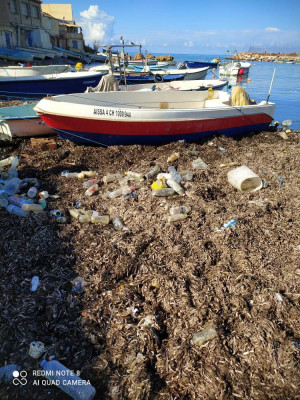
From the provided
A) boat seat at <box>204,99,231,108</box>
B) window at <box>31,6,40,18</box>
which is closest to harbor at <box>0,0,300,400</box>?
boat seat at <box>204,99,231,108</box>

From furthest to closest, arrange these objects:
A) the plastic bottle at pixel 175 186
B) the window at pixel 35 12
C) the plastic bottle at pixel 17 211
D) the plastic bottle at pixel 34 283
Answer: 1. the window at pixel 35 12
2. the plastic bottle at pixel 175 186
3. the plastic bottle at pixel 17 211
4. the plastic bottle at pixel 34 283

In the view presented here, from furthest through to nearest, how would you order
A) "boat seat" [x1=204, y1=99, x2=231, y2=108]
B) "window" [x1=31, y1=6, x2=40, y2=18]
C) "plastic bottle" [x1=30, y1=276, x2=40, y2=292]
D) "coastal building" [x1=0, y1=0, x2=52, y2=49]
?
"window" [x1=31, y1=6, x2=40, y2=18], "coastal building" [x1=0, y1=0, x2=52, y2=49], "boat seat" [x1=204, y1=99, x2=231, y2=108], "plastic bottle" [x1=30, y1=276, x2=40, y2=292]

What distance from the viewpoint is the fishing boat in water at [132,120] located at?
Result: 19.9 feet

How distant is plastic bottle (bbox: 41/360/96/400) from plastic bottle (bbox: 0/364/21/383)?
0.23 metres

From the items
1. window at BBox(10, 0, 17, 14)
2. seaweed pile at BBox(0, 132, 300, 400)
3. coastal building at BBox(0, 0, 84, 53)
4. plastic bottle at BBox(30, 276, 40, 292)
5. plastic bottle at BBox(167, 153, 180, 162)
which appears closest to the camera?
seaweed pile at BBox(0, 132, 300, 400)

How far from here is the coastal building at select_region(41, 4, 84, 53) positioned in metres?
37.8

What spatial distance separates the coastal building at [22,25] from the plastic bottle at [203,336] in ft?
115

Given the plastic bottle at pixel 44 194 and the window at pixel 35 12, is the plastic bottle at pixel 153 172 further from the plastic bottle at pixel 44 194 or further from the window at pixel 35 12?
the window at pixel 35 12

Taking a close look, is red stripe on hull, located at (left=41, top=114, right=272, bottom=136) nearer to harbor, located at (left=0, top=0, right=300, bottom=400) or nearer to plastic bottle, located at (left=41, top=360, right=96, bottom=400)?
harbor, located at (left=0, top=0, right=300, bottom=400)

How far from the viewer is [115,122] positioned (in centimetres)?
615

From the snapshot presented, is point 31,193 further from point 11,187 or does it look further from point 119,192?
point 119,192

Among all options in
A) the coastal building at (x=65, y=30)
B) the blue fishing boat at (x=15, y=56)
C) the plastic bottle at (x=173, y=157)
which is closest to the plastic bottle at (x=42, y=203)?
the plastic bottle at (x=173, y=157)

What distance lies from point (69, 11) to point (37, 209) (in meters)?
54.2

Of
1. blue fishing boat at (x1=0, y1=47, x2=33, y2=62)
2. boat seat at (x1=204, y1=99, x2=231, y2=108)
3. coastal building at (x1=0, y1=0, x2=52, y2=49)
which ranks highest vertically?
coastal building at (x1=0, y1=0, x2=52, y2=49)
